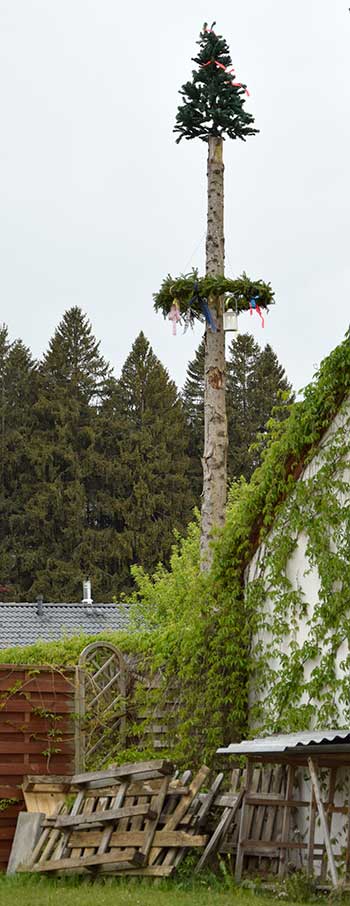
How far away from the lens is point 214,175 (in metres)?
20.7

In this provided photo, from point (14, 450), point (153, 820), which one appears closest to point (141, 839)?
point (153, 820)

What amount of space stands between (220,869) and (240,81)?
1190 centimetres

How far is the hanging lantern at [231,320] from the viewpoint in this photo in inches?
764

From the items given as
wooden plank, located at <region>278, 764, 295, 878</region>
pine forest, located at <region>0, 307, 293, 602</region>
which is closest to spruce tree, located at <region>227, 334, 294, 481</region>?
pine forest, located at <region>0, 307, 293, 602</region>

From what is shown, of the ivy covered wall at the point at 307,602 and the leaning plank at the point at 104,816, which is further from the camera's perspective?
the ivy covered wall at the point at 307,602

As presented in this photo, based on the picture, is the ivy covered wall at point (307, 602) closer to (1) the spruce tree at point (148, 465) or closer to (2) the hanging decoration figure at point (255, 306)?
(2) the hanging decoration figure at point (255, 306)

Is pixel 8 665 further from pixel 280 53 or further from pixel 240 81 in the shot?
pixel 240 81

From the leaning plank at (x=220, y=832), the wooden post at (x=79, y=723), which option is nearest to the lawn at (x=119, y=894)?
the leaning plank at (x=220, y=832)

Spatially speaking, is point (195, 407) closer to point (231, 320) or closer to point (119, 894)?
point (231, 320)

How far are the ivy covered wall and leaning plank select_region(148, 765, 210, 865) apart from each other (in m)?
1.10

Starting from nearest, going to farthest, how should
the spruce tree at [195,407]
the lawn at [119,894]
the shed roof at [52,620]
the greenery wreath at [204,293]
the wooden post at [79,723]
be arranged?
the lawn at [119,894] → the wooden post at [79,723] → the greenery wreath at [204,293] → the shed roof at [52,620] → the spruce tree at [195,407]

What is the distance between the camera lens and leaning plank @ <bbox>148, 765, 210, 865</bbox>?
40.4 feet

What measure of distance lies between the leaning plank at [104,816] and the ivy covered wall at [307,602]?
5.64ft

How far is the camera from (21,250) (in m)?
40.6
